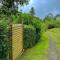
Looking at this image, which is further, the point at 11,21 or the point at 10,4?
the point at 10,4

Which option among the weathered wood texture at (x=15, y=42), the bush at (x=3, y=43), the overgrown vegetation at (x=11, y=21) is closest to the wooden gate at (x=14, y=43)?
the weathered wood texture at (x=15, y=42)

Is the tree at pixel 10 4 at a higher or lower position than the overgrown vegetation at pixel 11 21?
higher

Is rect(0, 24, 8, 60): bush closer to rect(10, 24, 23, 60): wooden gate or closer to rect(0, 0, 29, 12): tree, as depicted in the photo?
rect(10, 24, 23, 60): wooden gate

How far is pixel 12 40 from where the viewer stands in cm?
1186

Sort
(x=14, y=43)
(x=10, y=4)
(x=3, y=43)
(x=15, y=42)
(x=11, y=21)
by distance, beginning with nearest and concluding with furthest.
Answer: (x=3, y=43), (x=14, y=43), (x=11, y=21), (x=15, y=42), (x=10, y=4)

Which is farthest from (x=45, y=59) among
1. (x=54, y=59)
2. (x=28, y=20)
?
(x=28, y=20)

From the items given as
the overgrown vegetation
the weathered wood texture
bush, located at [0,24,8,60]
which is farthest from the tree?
bush, located at [0,24,8,60]

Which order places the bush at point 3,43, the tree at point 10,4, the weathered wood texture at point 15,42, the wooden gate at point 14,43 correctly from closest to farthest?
the bush at point 3,43 < the wooden gate at point 14,43 < the weathered wood texture at point 15,42 < the tree at point 10,4

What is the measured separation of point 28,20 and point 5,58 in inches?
535

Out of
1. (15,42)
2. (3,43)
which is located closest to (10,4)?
(15,42)

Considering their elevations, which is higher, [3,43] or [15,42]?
[3,43]

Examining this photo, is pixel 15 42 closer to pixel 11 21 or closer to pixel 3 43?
pixel 11 21

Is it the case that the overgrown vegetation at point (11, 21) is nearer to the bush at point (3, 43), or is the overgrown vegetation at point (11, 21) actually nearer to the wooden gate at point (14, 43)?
the bush at point (3, 43)

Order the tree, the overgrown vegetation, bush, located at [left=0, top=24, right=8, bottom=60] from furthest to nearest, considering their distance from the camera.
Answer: the tree < the overgrown vegetation < bush, located at [left=0, top=24, right=8, bottom=60]
